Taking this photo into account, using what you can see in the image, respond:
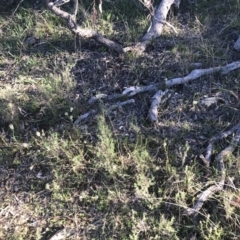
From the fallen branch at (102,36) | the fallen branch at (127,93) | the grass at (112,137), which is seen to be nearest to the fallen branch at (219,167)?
the grass at (112,137)

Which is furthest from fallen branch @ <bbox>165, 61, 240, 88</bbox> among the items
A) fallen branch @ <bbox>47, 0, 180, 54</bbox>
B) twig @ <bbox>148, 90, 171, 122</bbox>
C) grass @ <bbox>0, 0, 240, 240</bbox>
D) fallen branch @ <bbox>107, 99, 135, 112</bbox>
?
fallen branch @ <bbox>47, 0, 180, 54</bbox>

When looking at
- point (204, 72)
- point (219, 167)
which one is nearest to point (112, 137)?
point (219, 167)

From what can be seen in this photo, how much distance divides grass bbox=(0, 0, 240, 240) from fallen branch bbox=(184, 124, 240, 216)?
0.06 meters

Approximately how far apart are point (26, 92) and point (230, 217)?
8.67 feet

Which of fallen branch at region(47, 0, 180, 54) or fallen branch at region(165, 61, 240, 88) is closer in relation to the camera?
fallen branch at region(165, 61, 240, 88)

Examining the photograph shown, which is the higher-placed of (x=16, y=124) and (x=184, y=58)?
(x=184, y=58)

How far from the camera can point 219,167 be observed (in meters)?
3.46

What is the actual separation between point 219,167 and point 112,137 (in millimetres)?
1061

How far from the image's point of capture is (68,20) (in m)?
4.89

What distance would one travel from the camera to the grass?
331 centimetres

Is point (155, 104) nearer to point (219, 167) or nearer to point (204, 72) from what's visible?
point (204, 72)

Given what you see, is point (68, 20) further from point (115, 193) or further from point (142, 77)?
point (115, 193)

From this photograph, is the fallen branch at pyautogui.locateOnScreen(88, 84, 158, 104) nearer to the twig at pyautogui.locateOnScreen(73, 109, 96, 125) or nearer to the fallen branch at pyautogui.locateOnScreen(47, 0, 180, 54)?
the twig at pyautogui.locateOnScreen(73, 109, 96, 125)

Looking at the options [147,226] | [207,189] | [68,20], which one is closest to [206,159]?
[207,189]
